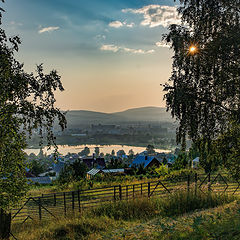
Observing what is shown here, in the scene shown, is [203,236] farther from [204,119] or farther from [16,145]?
[16,145]

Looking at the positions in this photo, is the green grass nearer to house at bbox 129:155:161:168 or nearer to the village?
the village

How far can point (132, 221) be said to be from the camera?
411 inches

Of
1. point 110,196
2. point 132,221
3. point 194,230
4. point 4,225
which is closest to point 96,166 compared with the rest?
point 110,196

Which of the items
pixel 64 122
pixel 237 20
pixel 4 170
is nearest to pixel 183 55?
pixel 237 20

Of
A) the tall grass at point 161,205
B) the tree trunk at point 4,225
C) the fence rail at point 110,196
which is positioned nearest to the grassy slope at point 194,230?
the tall grass at point 161,205

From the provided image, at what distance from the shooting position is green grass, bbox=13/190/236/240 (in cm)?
795

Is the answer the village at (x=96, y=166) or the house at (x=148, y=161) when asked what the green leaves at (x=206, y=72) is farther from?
the house at (x=148, y=161)

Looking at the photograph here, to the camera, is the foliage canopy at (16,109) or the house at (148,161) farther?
the house at (148,161)

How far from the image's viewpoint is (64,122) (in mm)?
7910

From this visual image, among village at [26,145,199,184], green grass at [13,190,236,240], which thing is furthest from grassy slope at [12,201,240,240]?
village at [26,145,199,184]

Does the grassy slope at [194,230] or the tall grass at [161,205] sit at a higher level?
the grassy slope at [194,230]

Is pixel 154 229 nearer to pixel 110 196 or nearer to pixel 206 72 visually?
pixel 206 72

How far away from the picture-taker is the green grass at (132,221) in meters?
7.95

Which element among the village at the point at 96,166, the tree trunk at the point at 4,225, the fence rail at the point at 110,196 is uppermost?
the tree trunk at the point at 4,225
